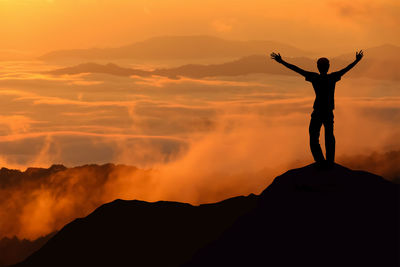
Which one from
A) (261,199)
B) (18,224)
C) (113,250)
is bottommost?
(18,224)

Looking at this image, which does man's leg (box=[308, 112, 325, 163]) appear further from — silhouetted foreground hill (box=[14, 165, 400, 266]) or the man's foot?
silhouetted foreground hill (box=[14, 165, 400, 266])

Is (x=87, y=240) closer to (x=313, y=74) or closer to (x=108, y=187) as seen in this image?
(x=313, y=74)

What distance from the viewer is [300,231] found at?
2781 centimetres

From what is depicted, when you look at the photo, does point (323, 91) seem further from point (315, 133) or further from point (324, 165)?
point (324, 165)

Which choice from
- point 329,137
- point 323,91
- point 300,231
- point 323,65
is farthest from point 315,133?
point 300,231

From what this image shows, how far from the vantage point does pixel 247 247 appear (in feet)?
92.4

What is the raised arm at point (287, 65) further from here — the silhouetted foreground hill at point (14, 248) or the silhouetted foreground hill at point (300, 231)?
the silhouetted foreground hill at point (14, 248)

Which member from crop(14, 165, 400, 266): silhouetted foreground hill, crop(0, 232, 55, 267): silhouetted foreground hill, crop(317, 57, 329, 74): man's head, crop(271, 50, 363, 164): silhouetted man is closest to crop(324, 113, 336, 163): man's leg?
crop(271, 50, 363, 164): silhouetted man

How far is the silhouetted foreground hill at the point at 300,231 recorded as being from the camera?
26.9 m

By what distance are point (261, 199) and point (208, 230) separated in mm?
4135

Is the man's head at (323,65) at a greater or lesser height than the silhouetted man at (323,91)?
greater

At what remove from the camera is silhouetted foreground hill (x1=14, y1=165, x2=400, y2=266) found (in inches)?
1059

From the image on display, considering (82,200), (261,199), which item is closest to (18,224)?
(82,200)

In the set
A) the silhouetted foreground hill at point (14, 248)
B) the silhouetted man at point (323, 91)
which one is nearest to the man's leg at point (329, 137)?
the silhouetted man at point (323, 91)
